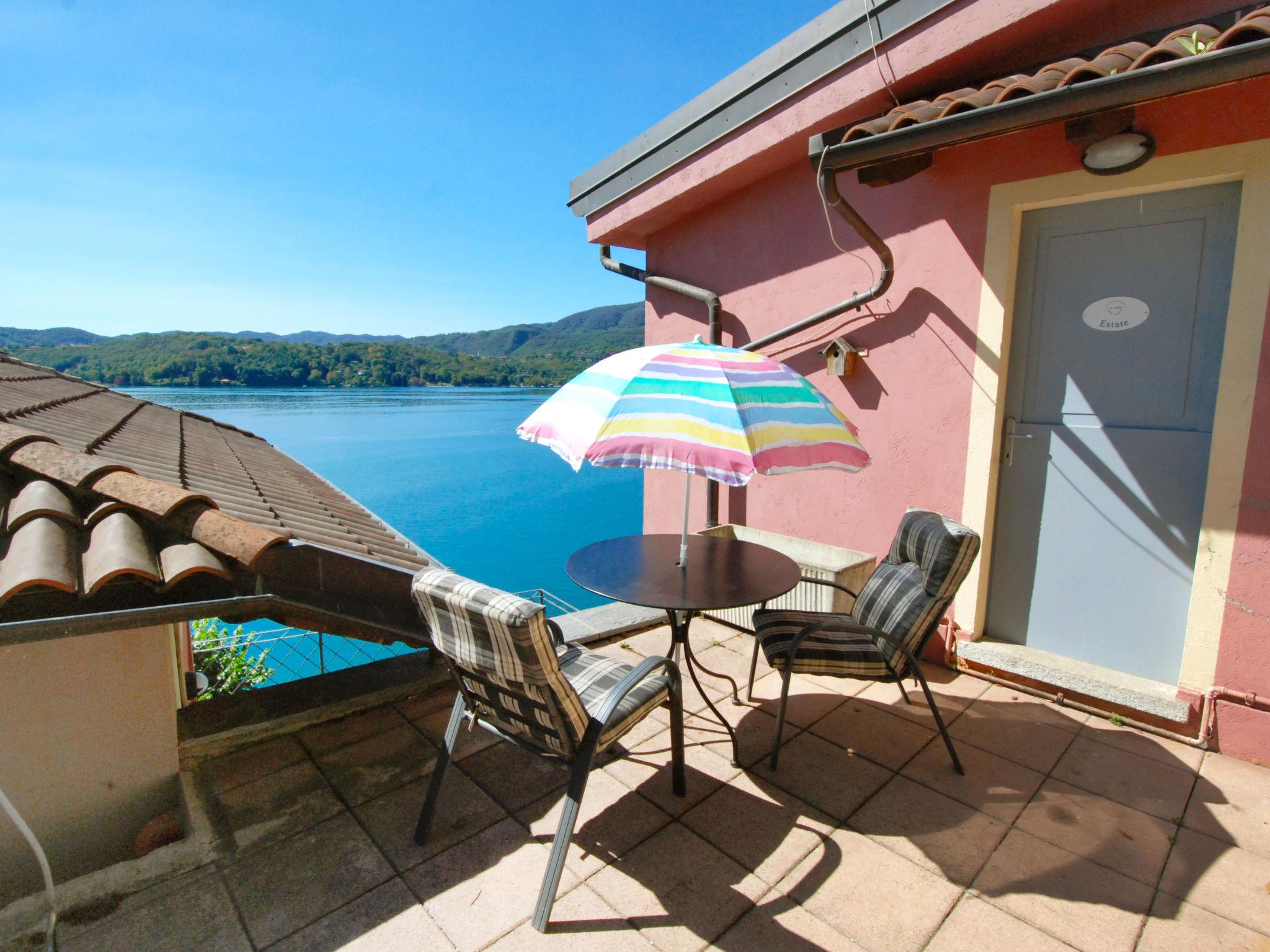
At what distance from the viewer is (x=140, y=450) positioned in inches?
119

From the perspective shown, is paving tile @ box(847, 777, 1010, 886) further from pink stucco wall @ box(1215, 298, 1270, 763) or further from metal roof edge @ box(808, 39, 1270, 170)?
metal roof edge @ box(808, 39, 1270, 170)

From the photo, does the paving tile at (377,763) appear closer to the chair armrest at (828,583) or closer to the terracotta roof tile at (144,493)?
the terracotta roof tile at (144,493)

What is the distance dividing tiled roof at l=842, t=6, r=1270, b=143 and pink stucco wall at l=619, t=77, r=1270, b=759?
44 centimetres

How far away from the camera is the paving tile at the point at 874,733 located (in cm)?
279

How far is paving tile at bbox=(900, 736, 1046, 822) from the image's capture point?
8.07 ft

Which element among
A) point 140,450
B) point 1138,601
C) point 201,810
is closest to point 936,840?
point 1138,601

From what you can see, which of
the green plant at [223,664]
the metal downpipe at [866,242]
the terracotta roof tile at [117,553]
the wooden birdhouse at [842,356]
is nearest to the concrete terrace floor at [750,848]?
the terracotta roof tile at [117,553]

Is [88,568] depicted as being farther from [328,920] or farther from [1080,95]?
[1080,95]

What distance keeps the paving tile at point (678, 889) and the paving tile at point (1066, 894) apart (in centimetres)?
79

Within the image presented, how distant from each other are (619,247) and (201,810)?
535 cm

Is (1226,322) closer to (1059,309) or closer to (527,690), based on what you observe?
(1059,309)

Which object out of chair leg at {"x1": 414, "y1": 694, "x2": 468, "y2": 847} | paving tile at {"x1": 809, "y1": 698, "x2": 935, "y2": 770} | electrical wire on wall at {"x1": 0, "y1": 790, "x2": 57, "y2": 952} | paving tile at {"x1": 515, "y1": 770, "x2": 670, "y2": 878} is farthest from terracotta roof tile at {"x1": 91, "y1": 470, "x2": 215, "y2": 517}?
paving tile at {"x1": 809, "y1": 698, "x2": 935, "y2": 770}

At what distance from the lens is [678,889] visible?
2.02m

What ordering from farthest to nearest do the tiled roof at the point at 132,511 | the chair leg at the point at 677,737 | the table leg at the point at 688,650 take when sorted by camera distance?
the table leg at the point at 688,650
the chair leg at the point at 677,737
the tiled roof at the point at 132,511
